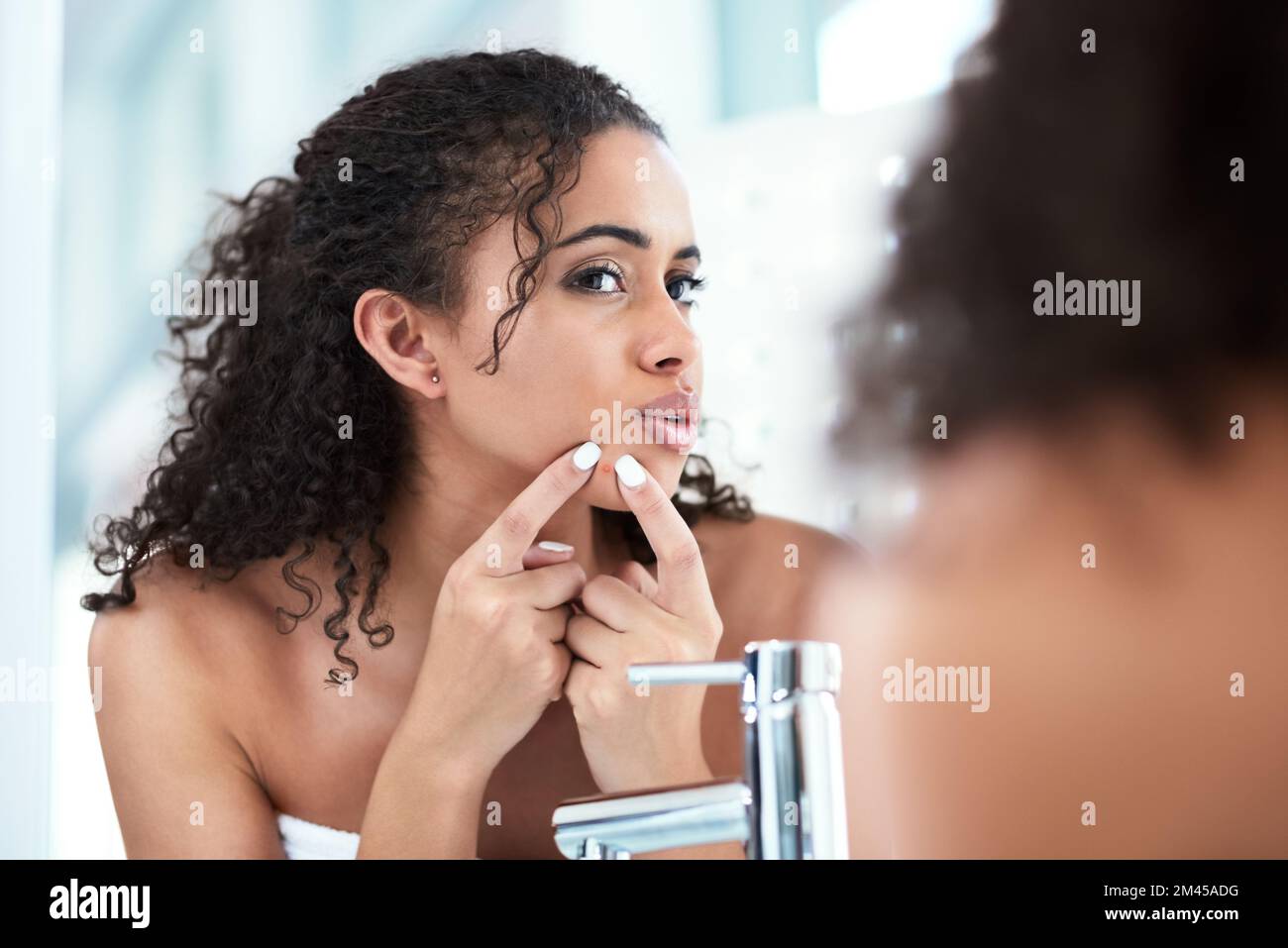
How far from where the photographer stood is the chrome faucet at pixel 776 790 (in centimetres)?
59

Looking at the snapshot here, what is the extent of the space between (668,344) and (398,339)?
207 millimetres

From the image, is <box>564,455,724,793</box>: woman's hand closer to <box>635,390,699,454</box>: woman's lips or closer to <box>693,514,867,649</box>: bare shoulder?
<box>635,390,699,454</box>: woman's lips

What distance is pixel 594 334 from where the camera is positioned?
0.82m

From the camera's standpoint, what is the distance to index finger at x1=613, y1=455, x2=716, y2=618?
2.58 feet

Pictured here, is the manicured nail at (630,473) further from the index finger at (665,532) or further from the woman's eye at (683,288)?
the woman's eye at (683,288)

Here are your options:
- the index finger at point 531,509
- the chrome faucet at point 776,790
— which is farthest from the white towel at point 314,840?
the chrome faucet at point 776,790

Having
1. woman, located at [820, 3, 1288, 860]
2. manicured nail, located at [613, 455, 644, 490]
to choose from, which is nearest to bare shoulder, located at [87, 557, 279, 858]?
manicured nail, located at [613, 455, 644, 490]

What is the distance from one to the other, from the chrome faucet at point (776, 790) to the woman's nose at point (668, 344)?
0.28 meters

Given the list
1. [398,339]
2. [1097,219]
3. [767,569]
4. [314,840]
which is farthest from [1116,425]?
[314,840]

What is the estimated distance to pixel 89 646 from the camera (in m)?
0.93

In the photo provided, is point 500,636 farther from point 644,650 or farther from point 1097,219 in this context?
point 1097,219

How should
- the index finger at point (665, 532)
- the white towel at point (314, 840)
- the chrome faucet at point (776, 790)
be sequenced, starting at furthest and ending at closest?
the white towel at point (314, 840)
the index finger at point (665, 532)
the chrome faucet at point (776, 790)
